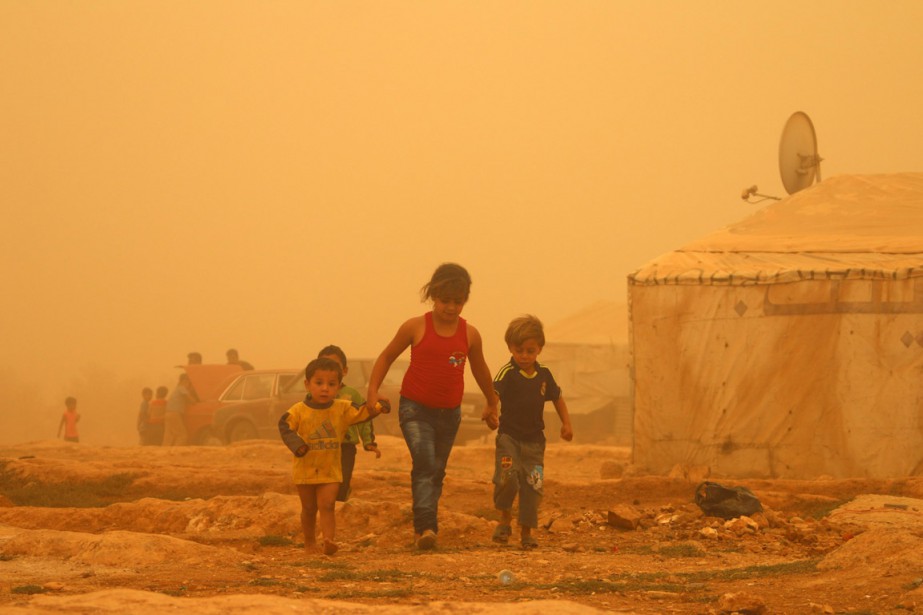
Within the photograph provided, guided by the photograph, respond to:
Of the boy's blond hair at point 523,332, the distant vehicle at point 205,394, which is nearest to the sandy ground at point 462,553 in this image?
the boy's blond hair at point 523,332

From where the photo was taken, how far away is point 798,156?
56.5 ft

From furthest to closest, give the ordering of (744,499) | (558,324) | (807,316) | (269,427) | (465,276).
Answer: (558,324) → (269,427) → (807,316) → (744,499) → (465,276)

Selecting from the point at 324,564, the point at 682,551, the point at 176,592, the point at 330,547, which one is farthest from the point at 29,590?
the point at 682,551

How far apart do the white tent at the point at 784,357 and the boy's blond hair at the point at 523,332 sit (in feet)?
18.0

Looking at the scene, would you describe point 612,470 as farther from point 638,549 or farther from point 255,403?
point 255,403

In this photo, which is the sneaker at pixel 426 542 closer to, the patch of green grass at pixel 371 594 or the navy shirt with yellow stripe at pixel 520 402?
the navy shirt with yellow stripe at pixel 520 402

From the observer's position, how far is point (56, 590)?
4.53 metres

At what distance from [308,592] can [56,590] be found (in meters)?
0.92

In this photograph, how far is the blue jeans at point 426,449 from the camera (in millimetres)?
6715

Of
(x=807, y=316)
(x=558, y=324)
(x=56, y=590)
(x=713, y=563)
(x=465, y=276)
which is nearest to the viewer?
(x=56, y=590)

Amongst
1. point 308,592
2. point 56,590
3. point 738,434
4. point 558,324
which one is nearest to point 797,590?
point 308,592

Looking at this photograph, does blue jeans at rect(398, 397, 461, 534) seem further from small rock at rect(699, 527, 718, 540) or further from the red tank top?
small rock at rect(699, 527, 718, 540)

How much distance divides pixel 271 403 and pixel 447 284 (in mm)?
11779

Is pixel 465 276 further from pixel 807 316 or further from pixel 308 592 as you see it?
pixel 807 316
